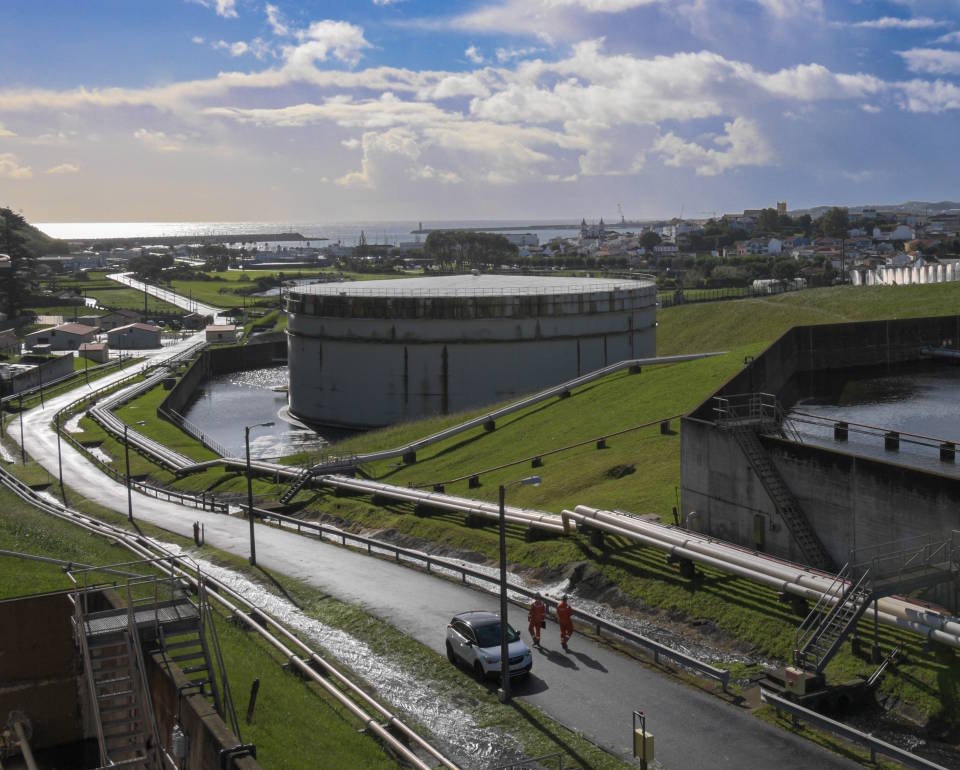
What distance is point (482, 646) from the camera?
22391mm

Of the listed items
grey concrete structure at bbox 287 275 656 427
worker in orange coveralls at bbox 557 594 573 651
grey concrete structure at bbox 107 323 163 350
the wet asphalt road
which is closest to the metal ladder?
the wet asphalt road

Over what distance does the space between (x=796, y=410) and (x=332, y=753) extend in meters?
21.3

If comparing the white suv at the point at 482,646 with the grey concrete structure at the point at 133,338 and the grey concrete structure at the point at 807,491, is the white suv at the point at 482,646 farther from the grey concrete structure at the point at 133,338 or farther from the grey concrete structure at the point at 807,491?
the grey concrete structure at the point at 133,338

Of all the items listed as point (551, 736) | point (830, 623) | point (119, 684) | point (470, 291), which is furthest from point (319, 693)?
point (470, 291)

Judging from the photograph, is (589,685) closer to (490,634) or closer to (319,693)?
(490,634)

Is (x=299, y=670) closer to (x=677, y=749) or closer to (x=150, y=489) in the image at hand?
(x=677, y=749)

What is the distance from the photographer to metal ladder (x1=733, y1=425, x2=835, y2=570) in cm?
2567

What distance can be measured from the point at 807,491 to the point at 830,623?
17.5 ft

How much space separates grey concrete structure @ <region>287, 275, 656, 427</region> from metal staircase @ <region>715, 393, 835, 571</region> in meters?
42.6

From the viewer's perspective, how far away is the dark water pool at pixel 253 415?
7044 centimetres

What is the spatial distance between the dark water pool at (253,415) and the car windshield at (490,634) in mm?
43046

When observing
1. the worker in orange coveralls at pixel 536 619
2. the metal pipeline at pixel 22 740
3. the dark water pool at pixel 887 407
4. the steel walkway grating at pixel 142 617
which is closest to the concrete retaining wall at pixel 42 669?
the metal pipeline at pixel 22 740

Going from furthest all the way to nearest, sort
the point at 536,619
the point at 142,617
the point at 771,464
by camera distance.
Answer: the point at 771,464
the point at 536,619
the point at 142,617

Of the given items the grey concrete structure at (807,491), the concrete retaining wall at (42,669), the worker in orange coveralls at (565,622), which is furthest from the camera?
the worker in orange coveralls at (565,622)
